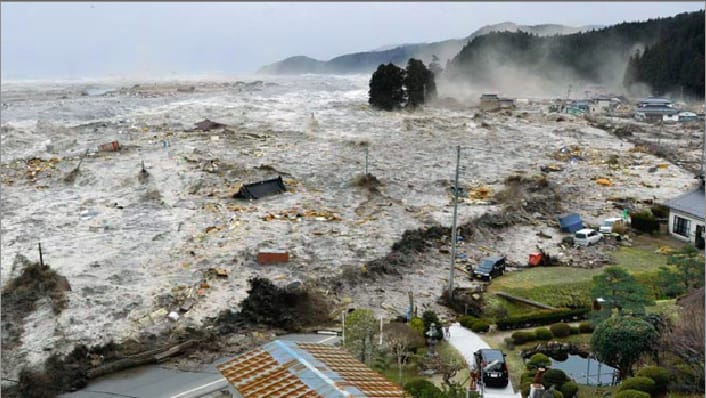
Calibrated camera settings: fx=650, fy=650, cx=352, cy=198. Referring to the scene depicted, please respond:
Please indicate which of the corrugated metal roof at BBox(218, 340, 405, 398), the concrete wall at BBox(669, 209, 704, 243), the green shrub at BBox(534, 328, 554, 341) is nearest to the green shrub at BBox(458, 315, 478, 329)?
the green shrub at BBox(534, 328, 554, 341)

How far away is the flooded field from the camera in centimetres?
1712

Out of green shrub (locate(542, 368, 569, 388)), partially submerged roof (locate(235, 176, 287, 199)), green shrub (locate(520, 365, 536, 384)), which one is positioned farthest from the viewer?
partially submerged roof (locate(235, 176, 287, 199))

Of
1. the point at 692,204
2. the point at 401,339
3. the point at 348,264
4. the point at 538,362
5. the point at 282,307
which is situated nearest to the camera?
the point at 538,362

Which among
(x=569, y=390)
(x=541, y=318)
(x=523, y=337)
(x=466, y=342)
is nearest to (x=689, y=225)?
(x=541, y=318)

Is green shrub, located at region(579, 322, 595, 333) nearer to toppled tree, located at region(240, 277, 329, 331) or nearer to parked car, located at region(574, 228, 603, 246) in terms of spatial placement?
toppled tree, located at region(240, 277, 329, 331)

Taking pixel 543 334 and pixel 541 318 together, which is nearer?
pixel 543 334

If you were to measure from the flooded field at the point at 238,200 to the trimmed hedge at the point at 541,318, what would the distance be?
2702 mm

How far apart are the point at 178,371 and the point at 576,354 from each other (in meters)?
8.00

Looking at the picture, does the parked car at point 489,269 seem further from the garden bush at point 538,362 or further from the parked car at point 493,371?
the parked car at point 493,371

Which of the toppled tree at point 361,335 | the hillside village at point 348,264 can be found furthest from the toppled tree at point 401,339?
the toppled tree at point 361,335

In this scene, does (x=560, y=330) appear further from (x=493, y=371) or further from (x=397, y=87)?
(x=397, y=87)

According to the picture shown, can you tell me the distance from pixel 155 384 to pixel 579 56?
104m

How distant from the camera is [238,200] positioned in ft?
86.2

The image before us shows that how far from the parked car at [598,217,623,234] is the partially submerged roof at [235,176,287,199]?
42.1ft
